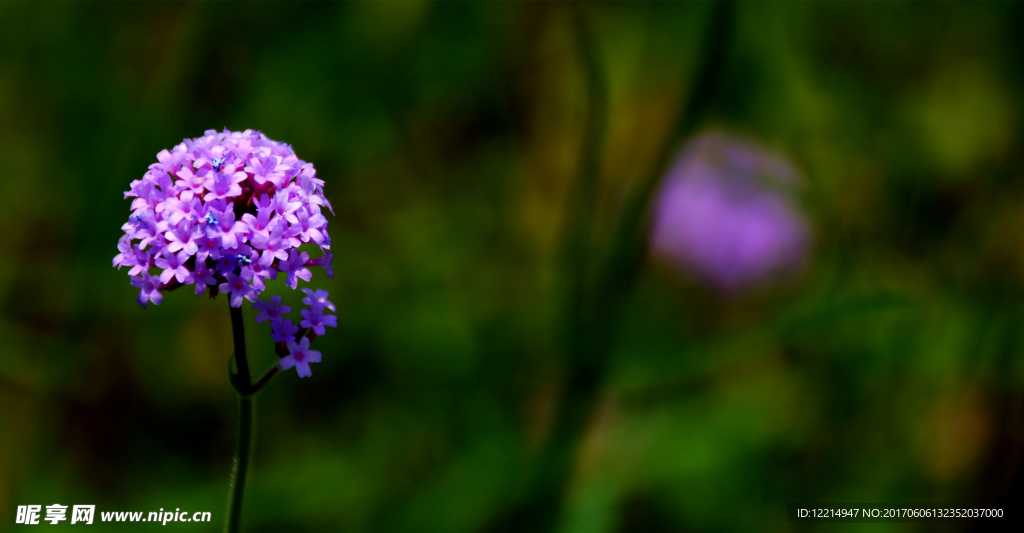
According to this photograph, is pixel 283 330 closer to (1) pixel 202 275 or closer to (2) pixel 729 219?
(1) pixel 202 275

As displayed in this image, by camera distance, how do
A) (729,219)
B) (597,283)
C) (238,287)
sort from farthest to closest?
(729,219), (597,283), (238,287)

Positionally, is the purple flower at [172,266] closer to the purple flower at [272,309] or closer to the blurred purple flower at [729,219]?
the purple flower at [272,309]

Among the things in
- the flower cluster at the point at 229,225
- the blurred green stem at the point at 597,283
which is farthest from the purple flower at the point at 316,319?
the blurred green stem at the point at 597,283

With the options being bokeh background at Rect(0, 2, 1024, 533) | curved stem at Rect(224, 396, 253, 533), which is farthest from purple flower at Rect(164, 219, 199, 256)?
bokeh background at Rect(0, 2, 1024, 533)

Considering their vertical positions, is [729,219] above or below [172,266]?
above

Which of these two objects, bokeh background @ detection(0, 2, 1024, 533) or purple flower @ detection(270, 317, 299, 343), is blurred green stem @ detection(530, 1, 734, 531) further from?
purple flower @ detection(270, 317, 299, 343)

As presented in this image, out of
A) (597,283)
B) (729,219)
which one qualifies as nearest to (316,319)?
(597,283)

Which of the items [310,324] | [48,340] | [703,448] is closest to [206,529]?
[48,340]
